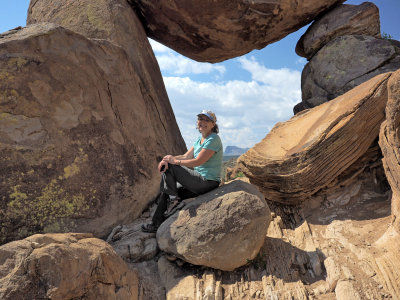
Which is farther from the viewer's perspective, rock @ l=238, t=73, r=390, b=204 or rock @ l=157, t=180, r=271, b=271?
rock @ l=238, t=73, r=390, b=204

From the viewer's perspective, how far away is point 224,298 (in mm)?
3975

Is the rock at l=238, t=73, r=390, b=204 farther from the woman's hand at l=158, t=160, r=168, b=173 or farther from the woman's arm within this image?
the woman's hand at l=158, t=160, r=168, b=173

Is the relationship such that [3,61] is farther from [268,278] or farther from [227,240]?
[268,278]

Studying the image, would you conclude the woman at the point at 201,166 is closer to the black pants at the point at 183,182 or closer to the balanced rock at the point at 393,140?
the black pants at the point at 183,182

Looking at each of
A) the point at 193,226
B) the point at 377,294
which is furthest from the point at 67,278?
the point at 377,294

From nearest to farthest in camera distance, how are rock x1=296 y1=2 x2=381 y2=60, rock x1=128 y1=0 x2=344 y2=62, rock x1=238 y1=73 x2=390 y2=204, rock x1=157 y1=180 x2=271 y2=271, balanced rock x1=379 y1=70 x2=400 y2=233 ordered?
1. balanced rock x1=379 y1=70 x2=400 y2=233
2. rock x1=157 y1=180 x2=271 y2=271
3. rock x1=238 y1=73 x2=390 y2=204
4. rock x1=128 y1=0 x2=344 y2=62
5. rock x1=296 y1=2 x2=381 y2=60

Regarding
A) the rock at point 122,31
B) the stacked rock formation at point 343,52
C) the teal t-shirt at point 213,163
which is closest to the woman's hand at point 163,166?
the teal t-shirt at point 213,163

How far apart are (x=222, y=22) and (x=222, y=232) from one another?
7.82 meters

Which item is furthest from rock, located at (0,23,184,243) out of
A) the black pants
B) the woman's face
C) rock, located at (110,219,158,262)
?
the woman's face

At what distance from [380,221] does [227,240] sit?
266cm

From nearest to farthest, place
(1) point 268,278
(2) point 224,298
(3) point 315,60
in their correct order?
(2) point 224,298
(1) point 268,278
(3) point 315,60

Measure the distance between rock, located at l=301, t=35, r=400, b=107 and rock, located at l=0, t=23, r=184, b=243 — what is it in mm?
7303

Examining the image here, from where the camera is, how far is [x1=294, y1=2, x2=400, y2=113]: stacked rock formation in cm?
998

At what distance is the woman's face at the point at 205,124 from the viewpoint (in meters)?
4.82
